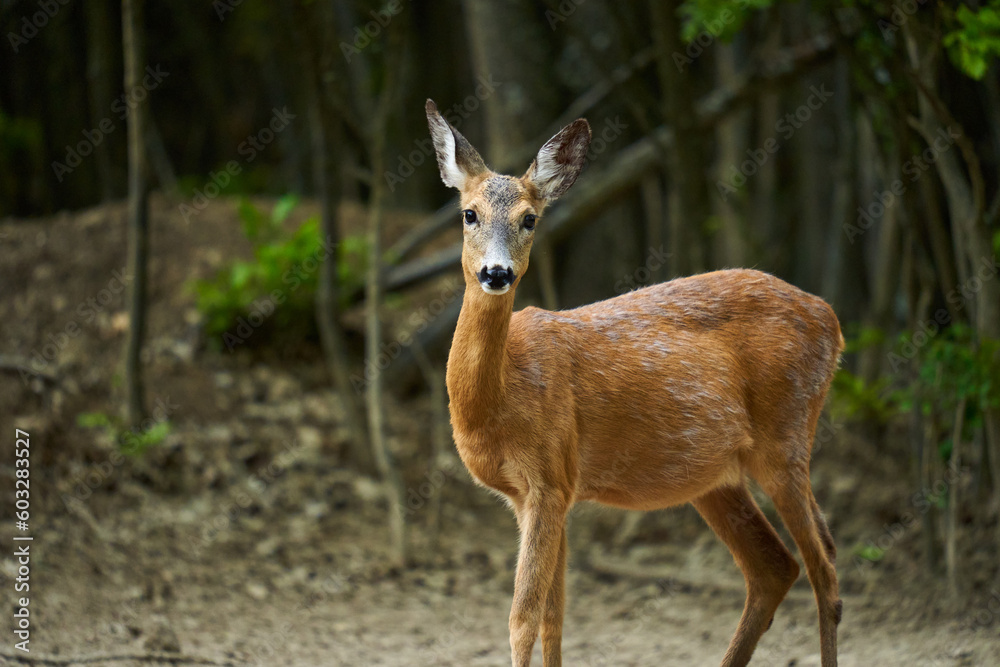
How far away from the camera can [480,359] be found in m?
4.66

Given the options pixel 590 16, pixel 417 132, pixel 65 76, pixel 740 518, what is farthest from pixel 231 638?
pixel 417 132

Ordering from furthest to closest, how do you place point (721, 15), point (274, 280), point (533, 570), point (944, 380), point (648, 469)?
1. point (274, 280)
2. point (721, 15)
3. point (944, 380)
4. point (648, 469)
5. point (533, 570)

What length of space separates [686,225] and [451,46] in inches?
454

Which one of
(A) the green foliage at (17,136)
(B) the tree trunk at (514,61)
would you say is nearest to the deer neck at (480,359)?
(B) the tree trunk at (514,61)

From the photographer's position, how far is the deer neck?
15.2ft

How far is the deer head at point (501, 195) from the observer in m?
4.43

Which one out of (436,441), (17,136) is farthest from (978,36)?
(17,136)

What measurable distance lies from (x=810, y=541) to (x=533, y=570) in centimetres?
149

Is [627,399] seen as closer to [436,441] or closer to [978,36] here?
[978,36]

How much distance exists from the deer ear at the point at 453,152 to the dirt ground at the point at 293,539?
314cm

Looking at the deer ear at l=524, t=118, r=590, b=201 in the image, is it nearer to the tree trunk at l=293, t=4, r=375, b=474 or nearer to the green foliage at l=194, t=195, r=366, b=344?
the tree trunk at l=293, t=4, r=375, b=474

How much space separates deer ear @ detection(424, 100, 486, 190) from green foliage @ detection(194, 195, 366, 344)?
4.17m

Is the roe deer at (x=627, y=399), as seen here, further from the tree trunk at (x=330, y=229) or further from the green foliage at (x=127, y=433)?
the green foliage at (x=127, y=433)

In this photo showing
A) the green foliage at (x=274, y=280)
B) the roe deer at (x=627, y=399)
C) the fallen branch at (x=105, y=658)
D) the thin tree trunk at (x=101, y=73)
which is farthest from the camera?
the thin tree trunk at (x=101, y=73)
